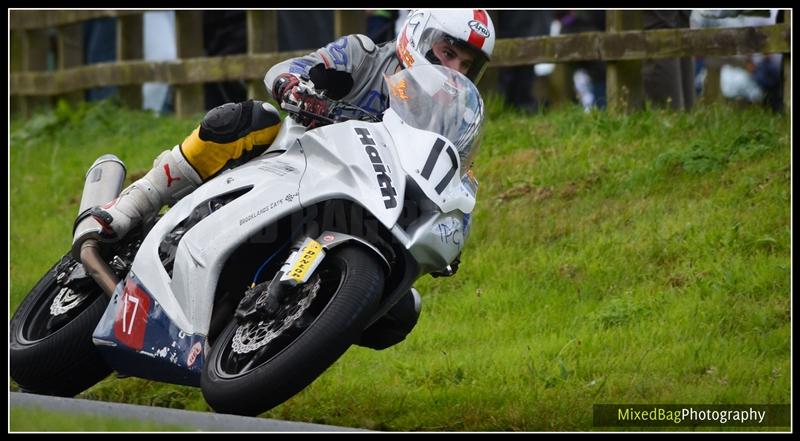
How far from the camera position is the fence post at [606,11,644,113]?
1105 cm

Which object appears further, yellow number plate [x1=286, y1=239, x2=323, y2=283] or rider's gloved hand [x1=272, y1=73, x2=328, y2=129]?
rider's gloved hand [x1=272, y1=73, x2=328, y2=129]

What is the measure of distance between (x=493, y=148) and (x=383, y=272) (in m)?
5.27

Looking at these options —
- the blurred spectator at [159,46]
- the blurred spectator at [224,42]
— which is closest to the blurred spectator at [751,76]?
the blurred spectator at [224,42]

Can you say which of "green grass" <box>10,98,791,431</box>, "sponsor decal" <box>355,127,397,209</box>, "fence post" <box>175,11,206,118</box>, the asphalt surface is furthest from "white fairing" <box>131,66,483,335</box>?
"fence post" <box>175,11,206,118</box>

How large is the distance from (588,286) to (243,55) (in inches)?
207

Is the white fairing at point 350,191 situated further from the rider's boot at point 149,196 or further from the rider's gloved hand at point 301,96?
the rider's boot at point 149,196

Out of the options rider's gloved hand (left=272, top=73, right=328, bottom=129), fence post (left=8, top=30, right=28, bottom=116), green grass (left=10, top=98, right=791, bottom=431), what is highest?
rider's gloved hand (left=272, top=73, right=328, bottom=129)

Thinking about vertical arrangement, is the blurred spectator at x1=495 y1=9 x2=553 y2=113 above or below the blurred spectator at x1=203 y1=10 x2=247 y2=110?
above

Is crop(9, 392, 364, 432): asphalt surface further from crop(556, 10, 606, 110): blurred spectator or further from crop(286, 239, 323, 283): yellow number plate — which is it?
crop(556, 10, 606, 110): blurred spectator

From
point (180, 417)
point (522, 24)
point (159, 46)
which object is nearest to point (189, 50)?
point (159, 46)

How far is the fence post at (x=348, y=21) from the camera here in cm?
1227

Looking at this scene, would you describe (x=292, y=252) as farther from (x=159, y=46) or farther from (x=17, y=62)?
(x=17, y=62)

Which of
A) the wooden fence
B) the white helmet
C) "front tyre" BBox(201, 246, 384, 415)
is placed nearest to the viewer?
"front tyre" BBox(201, 246, 384, 415)

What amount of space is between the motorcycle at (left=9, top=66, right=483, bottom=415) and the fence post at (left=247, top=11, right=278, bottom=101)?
6282 mm
